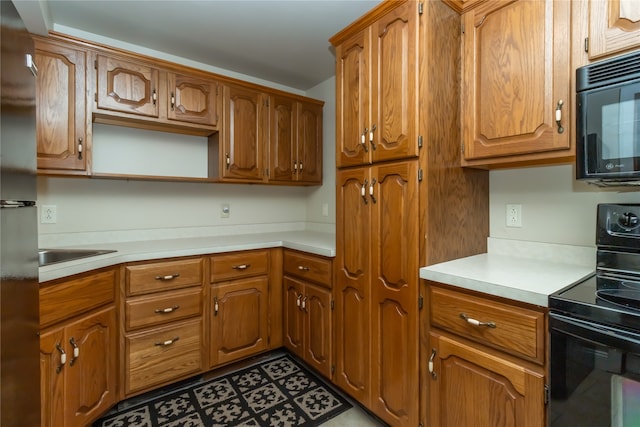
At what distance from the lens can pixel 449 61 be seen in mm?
1532

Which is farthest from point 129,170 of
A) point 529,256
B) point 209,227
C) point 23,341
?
point 529,256

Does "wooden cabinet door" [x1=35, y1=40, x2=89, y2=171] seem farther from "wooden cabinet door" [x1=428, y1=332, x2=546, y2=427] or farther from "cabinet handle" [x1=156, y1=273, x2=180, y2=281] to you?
"wooden cabinet door" [x1=428, y1=332, x2=546, y2=427]

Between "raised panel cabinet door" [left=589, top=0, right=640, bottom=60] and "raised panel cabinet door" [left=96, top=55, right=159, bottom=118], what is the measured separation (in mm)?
2324

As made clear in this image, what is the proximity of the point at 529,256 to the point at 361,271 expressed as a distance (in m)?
0.87

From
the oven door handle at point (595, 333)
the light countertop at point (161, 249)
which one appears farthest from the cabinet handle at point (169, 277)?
the oven door handle at point (595, 333)

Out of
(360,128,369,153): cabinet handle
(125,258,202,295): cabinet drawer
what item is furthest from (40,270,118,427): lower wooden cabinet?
(360,128,369,153): cabinet handle

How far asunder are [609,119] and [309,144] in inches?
82.9

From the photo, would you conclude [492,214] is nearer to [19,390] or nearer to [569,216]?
[569,216]

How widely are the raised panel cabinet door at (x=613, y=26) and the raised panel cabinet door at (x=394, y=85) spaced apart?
65 cm

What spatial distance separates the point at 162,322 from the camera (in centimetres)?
194

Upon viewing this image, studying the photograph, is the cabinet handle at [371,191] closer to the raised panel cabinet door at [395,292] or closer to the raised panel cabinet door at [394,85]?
the raised panel cabinet door at [395,292]

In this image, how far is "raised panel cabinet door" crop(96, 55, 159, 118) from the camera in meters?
1.93

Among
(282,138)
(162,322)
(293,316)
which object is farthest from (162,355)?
(282,138)

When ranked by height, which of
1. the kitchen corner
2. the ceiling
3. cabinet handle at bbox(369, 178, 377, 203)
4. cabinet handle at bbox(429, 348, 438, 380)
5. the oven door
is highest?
the ceiling
